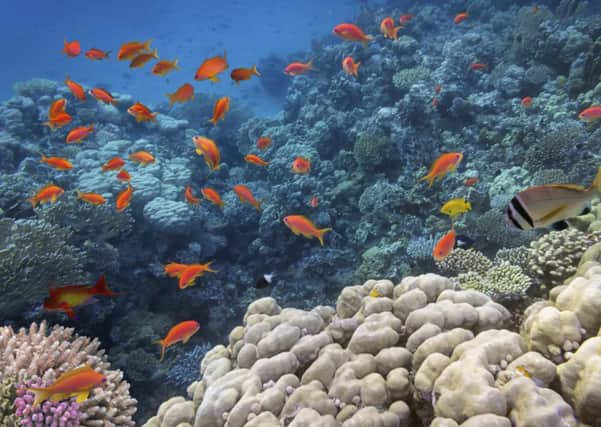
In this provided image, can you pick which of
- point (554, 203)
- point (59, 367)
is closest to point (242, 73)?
point (59, 367)

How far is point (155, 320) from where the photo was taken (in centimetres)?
754

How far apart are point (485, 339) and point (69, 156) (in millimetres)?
12149

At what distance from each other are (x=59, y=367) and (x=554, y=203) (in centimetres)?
462

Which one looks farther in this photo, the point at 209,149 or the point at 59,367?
the point at 209,149

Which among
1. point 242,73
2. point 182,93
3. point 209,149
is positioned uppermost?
point 182,93

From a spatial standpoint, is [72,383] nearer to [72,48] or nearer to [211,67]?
[211,67]

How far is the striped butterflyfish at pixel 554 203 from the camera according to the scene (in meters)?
1.81

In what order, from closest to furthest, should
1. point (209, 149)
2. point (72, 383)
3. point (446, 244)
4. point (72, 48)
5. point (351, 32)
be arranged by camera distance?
point (72, 383) < point (446, 244) < point (209, 149) < point (72, 48) < point (351, 32)

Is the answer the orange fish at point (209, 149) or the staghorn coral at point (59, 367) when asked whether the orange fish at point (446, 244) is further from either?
the staghorn coral at point (59, 367)

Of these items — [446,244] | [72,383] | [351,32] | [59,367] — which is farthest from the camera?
[351,32]

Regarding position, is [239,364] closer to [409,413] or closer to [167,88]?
[409,413]

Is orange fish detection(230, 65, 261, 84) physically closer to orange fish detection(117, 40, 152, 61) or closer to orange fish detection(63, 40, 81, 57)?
orange fish detection(117, 40, 152, 61)

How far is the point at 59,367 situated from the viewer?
3930 millimetres

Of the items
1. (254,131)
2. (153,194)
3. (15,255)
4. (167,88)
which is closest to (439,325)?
(15,255)
